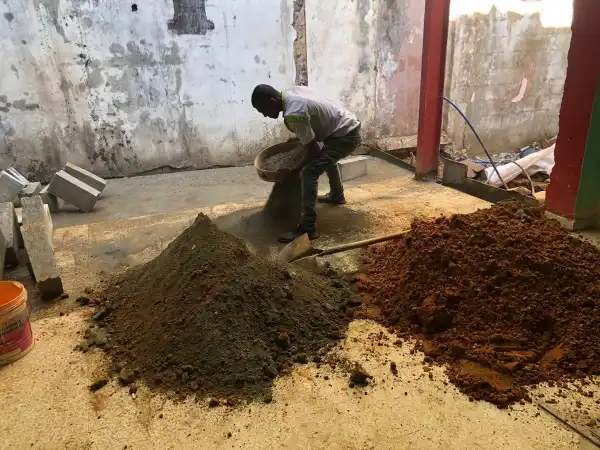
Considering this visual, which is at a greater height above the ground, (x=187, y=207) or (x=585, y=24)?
(x=585, y=24)

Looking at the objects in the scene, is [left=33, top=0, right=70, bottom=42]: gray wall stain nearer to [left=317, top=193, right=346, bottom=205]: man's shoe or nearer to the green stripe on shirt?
the green stripe on shirt

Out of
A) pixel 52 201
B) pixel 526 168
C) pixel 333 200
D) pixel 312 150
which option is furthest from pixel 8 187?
pixel 526 168

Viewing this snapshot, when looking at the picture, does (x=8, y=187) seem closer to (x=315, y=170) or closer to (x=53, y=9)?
(x=53, y=9)

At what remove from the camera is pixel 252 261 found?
115 inches

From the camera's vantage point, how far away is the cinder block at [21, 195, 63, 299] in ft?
10.5

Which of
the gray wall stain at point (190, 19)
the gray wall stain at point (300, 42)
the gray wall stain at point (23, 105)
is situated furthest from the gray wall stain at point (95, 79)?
the gray wall stain at point (300, 42)

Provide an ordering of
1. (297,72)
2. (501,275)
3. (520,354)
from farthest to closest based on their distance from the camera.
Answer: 1. (297,72)
2. (501,275)
3. (520,354)

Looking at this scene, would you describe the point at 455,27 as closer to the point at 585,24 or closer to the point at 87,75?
the point at 585,24

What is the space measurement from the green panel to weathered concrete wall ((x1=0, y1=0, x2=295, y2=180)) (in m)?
4.20

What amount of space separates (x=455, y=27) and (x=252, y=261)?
5.72m

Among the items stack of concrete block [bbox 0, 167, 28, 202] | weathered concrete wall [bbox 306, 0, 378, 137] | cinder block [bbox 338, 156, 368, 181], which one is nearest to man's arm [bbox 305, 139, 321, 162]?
cinder block [bbox 338, 156, 368, 181]

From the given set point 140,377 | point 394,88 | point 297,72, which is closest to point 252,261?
point 140,377

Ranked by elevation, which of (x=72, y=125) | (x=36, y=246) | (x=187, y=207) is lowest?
(x=187, y=207)

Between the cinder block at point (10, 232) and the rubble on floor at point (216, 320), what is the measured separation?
114 cm
